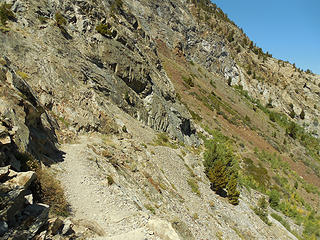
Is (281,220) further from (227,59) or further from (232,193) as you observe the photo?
(227,59)

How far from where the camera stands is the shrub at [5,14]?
15.8 m

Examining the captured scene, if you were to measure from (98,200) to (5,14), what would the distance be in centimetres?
1571

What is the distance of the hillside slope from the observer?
7.36 m

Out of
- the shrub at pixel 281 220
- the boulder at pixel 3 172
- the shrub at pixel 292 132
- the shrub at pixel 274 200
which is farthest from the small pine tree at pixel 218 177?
the shrub at pixel 292 132

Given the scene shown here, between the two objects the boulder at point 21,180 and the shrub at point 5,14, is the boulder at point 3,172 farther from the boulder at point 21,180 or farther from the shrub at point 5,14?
the shrub at point 5,14

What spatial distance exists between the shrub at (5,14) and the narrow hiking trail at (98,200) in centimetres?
1158

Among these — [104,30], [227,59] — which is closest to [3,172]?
[104,30]

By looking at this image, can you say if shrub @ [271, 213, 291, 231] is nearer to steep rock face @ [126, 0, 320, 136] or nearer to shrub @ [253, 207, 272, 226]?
shrub @ [253, 207, 272, 226]

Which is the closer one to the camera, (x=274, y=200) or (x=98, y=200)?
(x=98, y=200)

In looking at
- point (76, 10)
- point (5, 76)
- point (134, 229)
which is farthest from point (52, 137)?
point (76, 10)

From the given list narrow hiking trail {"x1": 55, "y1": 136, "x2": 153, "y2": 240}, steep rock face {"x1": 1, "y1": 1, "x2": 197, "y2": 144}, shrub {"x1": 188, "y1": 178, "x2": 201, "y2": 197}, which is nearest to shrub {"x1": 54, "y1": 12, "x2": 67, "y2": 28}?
steep rock face {"x1": 1, "y1": 1, "x2": 197, "y2": 144}

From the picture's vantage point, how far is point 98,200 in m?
8.32

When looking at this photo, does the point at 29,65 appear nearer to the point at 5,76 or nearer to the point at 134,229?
the point at 5,76

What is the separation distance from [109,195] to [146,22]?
1969 inches
